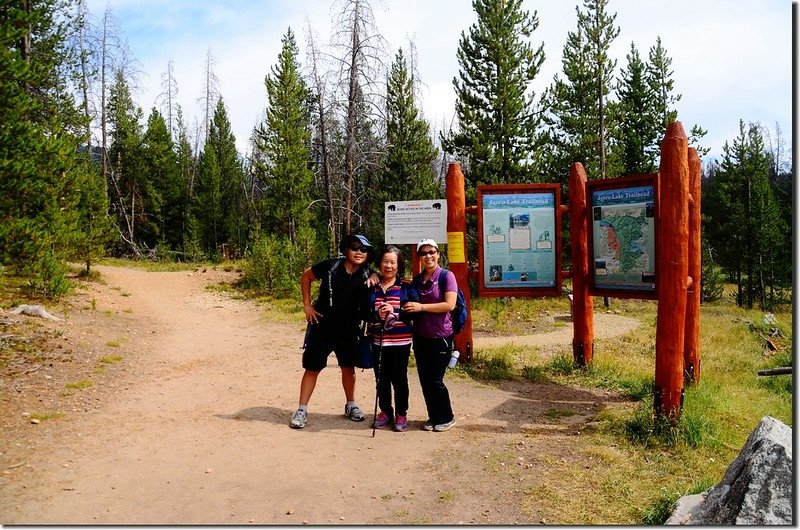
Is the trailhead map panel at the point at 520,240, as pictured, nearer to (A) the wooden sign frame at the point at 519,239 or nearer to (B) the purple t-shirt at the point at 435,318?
(A) the wooden sign frame at the point at 519,239

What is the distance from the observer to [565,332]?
39.6 feet

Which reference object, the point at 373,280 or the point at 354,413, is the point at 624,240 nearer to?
the point at 373,280

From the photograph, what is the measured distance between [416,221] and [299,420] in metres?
3.64

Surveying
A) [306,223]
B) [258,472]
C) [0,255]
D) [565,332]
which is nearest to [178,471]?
[258,472]

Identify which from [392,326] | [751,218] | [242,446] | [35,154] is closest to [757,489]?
[392,326]

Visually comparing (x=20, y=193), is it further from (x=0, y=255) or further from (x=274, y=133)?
(x=274, y=133)

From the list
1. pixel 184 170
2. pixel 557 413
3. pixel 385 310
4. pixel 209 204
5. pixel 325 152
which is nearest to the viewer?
pixel 385 310

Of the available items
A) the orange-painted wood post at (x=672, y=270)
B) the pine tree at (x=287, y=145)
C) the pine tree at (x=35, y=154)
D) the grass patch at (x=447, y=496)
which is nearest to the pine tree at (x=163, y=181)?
the pine tree at (x=287, y=145)

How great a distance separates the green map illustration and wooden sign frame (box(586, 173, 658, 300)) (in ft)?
0.11

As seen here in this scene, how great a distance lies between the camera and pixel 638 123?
25031 mm

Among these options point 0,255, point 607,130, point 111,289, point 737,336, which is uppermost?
point 607,130

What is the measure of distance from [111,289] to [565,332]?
12629mm

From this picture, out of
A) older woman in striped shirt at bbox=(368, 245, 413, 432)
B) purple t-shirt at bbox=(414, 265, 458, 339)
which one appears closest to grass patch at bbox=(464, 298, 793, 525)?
older woman in striped shirt at bbox=(368, 245, 413, 432)

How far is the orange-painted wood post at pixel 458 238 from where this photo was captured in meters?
7.37
